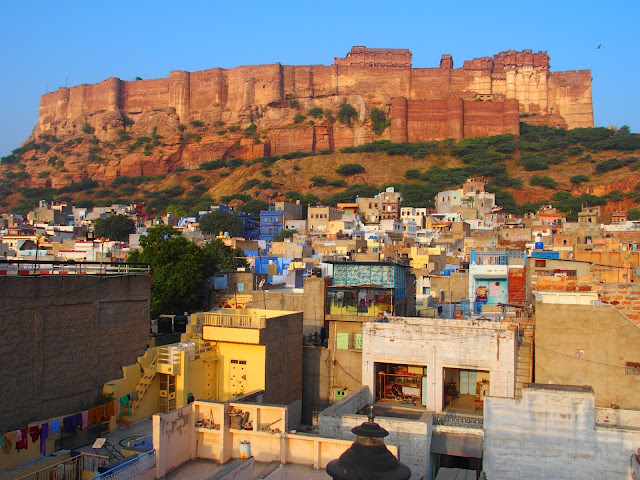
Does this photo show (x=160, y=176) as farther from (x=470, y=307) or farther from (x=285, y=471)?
(x=285, y=471)

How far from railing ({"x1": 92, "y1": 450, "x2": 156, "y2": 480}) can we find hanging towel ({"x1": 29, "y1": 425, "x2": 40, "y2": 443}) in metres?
2.70

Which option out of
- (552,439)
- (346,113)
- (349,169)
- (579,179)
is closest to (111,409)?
(552,439)

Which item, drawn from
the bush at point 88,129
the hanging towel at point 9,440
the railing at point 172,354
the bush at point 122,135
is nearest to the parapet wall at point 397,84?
the bush at point 122,135

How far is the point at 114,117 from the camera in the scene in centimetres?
7912

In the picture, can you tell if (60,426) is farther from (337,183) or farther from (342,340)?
(337,183)

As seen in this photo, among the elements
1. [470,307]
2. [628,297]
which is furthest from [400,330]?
[470,307]

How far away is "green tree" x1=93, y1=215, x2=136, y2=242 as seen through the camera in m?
43.2

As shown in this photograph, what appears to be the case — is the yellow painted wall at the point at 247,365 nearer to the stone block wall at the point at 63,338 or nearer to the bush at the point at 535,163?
the stone block wall at the point at 63,338

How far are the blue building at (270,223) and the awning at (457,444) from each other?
3579 centimetres

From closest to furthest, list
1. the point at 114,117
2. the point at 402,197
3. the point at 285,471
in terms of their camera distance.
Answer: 1. the point at 285,471
2. the point at 402,197
3. the point at 114,117

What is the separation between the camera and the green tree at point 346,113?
7325 cm

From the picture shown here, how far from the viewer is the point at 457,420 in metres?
9.40

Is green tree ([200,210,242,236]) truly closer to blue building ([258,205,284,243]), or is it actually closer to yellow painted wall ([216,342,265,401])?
blue building ([258,205,284,243])

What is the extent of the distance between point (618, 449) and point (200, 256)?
15.9 m
